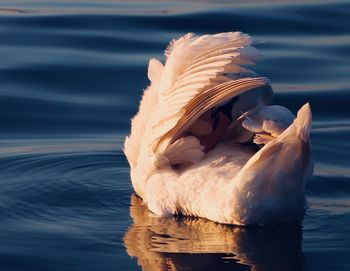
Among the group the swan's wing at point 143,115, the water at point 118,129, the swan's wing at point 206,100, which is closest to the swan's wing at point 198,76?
the swan's wing at point 206,100

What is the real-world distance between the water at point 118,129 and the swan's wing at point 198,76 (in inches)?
7.4

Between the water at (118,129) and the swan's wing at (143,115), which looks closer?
the water at (118,129)

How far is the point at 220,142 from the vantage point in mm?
7305

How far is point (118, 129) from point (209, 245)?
304cm

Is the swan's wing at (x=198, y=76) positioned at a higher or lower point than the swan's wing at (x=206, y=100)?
higher

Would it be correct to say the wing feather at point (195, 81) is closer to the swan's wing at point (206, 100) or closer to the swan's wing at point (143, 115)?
the swan's wing at point (206, 100)

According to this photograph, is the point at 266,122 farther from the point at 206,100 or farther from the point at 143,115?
the point at 143,115

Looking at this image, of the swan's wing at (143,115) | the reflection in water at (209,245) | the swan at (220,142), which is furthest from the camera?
the swan's wing at (143,115)

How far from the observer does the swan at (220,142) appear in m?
6.64

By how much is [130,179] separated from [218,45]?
5.55ft

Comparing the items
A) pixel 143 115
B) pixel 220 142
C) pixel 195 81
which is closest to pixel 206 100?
pixel 195 81

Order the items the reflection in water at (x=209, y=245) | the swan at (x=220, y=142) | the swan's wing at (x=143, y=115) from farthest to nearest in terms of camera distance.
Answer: the swan's wing at (x=143, y=115)
the swan at (x=220, y=142)
the reflection in water at (x=209, y=245)

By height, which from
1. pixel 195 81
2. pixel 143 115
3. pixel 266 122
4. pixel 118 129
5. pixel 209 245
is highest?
pixel 118 129

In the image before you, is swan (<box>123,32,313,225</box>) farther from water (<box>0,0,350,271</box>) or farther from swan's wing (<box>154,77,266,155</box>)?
water (<box>0,0,350,271</box>)
